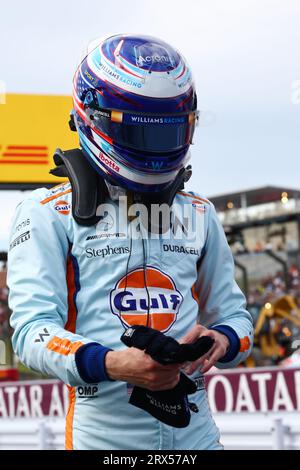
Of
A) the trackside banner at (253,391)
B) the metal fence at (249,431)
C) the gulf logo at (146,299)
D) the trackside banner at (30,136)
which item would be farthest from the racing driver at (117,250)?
the trackside banner at (30,136)

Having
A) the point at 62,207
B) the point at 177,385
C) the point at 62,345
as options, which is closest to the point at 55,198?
the point at 62,207

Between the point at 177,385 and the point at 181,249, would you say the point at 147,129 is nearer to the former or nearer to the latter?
the point at 181,249

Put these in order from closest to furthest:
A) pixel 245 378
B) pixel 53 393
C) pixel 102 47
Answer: pixel 102 47 < pixel 245 378 < pixel 53 393

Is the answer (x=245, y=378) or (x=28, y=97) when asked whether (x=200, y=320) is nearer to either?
(x=245, y=378)

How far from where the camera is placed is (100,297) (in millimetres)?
2586

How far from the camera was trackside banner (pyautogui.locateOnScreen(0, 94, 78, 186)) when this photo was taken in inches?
401

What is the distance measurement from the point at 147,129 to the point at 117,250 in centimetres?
38

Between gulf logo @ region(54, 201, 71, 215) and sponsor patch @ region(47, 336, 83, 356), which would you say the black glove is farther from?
gulf logo @ region(54, 201, 71, 215)

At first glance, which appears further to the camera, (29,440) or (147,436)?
(29,440)

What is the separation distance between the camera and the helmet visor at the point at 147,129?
103 inches

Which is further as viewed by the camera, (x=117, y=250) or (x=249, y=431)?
(x=249, y=431)

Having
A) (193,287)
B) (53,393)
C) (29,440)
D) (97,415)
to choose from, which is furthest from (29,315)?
(53,393)
